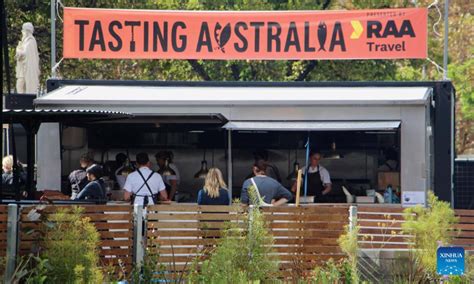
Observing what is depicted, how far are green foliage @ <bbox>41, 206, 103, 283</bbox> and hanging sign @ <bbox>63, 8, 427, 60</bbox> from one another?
975 centimetres

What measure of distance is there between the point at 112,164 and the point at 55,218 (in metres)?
9.67

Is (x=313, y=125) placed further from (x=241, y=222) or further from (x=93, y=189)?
(x=241, y=222)

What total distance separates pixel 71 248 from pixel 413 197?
857 centimetres

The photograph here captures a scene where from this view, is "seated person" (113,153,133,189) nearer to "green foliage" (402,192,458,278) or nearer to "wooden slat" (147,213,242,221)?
"wooden slat" (147,213,242,221)

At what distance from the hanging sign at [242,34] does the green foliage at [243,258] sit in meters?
9.29

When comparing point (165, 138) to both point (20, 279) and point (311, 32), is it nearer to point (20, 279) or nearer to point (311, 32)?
point (311, 32)

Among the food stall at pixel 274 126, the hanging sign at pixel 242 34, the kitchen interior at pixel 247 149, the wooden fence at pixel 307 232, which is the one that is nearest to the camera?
the wooden fence at pixel 307 232

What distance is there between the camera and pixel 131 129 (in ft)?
77.7

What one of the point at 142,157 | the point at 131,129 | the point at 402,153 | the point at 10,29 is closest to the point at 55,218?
the point at 142,157

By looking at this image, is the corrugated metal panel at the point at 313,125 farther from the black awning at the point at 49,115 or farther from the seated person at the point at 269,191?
the black awning at the point at 49,115

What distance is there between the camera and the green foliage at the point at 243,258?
1316 cm

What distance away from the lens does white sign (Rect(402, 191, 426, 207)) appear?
20.0m

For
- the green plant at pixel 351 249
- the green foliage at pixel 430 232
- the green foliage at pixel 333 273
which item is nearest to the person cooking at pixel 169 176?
the green foliage at pixel 333 273

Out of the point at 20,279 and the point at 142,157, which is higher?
the point at 142,157
